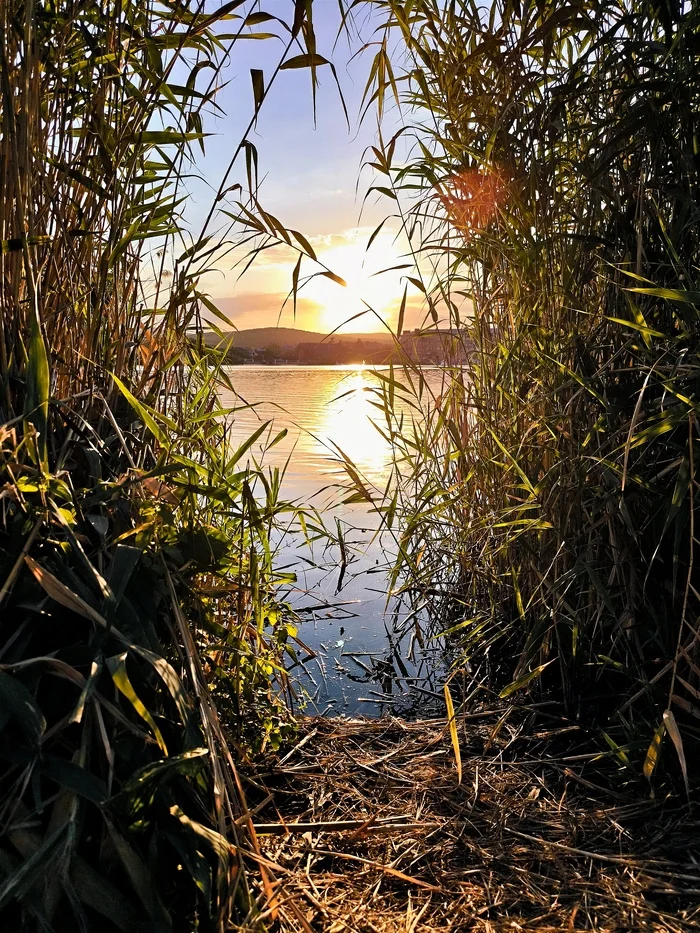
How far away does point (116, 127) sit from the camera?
3.98 feet

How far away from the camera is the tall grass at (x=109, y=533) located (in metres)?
0.83

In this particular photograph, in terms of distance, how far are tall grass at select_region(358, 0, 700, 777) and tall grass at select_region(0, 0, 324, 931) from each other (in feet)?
1.83

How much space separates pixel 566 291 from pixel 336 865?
1.16 meters

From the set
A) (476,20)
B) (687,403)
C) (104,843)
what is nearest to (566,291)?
(687,403)

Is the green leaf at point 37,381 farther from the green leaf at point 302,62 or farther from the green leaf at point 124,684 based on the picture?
the green leaf at point 302,62

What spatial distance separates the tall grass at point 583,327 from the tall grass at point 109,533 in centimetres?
56

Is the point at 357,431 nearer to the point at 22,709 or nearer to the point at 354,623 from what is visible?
the point at 354,623

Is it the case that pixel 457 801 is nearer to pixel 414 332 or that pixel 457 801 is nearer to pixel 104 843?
pixel 104 843

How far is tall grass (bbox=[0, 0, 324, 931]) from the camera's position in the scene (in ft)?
2.71

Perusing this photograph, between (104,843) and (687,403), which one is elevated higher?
(687,403)

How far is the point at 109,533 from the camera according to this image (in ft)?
3.47

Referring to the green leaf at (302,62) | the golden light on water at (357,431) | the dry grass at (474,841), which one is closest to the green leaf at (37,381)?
the green leaf at (302,62)

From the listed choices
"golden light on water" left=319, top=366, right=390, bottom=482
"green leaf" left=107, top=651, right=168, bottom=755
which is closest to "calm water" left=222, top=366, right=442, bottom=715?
"golden light on water" left=319, top=366, right=390, bottom=482

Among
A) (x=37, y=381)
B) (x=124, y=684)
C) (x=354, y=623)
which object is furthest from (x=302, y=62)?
(x=354, y=623)
